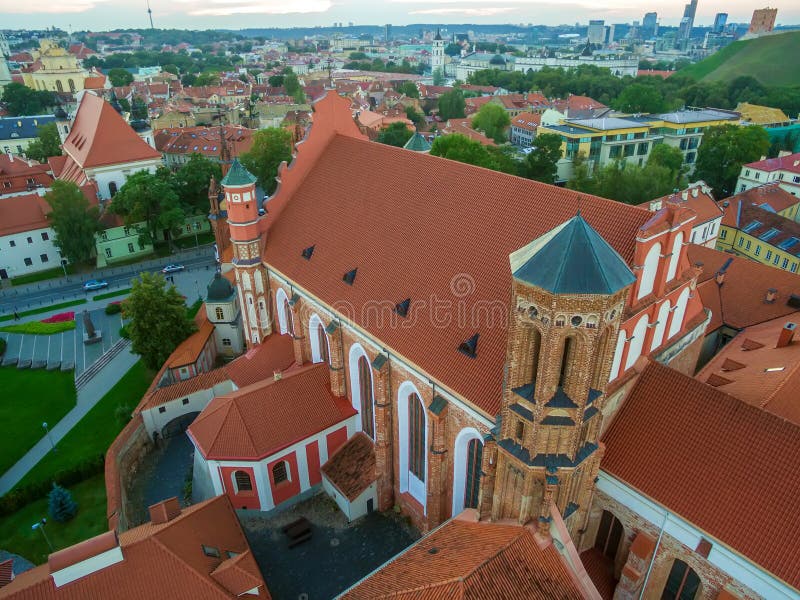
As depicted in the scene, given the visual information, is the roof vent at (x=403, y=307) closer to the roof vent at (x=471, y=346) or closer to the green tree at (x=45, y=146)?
the roof vent at (x=471, y=346)

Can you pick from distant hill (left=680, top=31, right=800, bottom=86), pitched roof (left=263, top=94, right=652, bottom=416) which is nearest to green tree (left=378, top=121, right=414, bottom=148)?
pitched roof (left=263, top=94, right=652, bottom=416)

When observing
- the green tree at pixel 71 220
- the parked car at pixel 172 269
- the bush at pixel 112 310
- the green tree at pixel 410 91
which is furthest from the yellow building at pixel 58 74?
the bush at pixel 112 310

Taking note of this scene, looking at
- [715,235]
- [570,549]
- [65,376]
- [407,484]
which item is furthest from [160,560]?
[715,235]

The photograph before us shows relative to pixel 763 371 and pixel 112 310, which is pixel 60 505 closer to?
pixel 112 310

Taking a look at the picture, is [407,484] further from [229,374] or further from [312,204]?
[312,204]

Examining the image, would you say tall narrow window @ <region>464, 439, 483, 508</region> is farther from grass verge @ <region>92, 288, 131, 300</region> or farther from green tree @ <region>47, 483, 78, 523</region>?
A: grass verge @ <region>92, 288, 131, 300</region>
